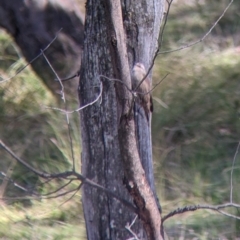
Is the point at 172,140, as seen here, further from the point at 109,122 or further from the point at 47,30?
the point at 109,122

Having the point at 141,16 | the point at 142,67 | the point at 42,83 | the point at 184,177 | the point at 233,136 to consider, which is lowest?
the point at 142,67

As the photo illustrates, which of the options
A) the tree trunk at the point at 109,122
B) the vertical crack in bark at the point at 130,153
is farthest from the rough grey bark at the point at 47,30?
the vertical crack in bark at the point at 130,153

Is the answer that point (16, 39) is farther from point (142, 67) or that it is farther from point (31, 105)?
point (142, 67)

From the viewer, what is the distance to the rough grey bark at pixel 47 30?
3938mm

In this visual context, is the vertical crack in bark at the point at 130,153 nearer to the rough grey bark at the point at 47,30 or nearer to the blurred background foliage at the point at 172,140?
the blurred background foliage at the point at 172,140

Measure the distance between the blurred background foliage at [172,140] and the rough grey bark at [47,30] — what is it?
0.91ft

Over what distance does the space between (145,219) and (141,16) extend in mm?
588

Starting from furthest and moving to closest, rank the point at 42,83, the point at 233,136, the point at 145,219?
the point at 42,83 → the point at 233,136 → the point at 145,219

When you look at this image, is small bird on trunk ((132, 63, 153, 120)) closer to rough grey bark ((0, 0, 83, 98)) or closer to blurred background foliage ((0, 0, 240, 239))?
blurred background foliage ((0, 0, 240, 239))

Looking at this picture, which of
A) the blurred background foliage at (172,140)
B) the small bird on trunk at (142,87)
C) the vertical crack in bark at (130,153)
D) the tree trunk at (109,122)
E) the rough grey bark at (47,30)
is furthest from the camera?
the rough grey bark at (47,30)

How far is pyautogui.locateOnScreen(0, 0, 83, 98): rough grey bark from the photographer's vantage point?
394 centimetres

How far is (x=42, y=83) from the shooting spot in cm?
432

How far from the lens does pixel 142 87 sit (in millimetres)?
1798

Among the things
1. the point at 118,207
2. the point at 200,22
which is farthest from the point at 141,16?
the point at 200,22
